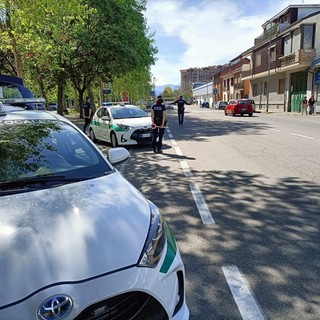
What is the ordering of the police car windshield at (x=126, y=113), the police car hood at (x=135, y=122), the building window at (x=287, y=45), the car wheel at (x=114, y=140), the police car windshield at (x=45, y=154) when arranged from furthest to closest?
the building window at (x=287, y=45), the police car windshield at (x=126, y=113), the car wheel at (x=114, y=140), the police car hood at (x=135, y=122), the police car windshield at (x=45, y=154)

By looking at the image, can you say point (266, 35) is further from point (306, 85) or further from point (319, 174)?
point (319, 174)

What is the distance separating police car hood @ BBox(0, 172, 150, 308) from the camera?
5.85 feet

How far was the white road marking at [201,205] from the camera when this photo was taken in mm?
4609

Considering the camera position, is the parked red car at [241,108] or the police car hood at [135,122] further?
the parked red car at [241,108]

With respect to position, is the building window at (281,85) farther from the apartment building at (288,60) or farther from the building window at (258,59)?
the building window at (258,59)

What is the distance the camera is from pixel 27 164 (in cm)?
312

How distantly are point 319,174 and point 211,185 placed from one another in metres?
2.42

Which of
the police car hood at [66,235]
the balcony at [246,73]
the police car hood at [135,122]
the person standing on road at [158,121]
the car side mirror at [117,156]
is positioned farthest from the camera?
the balcony at [246,73]

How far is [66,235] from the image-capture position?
207cm

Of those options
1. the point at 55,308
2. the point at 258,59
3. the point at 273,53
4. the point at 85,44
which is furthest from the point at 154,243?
the point at 258,59

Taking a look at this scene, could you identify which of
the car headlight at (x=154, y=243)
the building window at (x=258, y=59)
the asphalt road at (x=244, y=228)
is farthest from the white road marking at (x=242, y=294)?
the building window at (x=258, y=59)

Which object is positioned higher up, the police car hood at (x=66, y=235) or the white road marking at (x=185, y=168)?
the police car hood at (x=66, y=235)

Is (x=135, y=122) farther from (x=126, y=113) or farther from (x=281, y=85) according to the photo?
(x=281, y=85)

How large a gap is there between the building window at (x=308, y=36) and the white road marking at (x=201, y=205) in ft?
114
